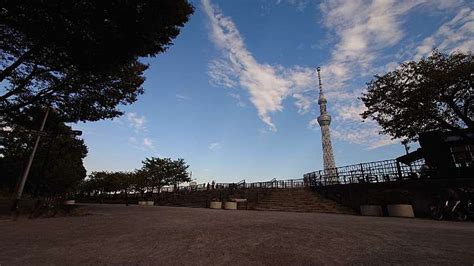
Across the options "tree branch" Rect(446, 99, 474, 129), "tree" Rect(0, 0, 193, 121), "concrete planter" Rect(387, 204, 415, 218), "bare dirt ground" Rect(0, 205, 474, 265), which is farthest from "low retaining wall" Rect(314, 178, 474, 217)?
"tree" Rect(0, 0, 193, 121)

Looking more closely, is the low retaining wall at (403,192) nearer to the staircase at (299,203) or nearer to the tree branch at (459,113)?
the staircase at (299,203)

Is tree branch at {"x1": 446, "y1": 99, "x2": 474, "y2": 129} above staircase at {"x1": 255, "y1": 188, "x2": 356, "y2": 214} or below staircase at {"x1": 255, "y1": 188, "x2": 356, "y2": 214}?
above

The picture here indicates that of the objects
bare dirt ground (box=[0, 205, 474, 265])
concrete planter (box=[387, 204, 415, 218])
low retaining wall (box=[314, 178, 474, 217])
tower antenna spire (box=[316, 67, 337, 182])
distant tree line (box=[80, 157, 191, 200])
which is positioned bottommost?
bare dirt ground (box=[0, 205, 474, 265])

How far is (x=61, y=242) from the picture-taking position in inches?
241

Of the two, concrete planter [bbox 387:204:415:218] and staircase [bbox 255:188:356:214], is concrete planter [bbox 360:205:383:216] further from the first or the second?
staircase [bbox 255:188:356:214]

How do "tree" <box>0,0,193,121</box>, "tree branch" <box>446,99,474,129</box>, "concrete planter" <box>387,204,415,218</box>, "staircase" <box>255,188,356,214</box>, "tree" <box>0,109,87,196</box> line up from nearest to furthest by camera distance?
"tree" <box>0,0,193,121</box> < "concrete planter" <box>387,204,415,218</box> < "tree branch" <box>446,99,474,129</box> < "staircase" <box>255,188,356,214</box> < "tree" <box>0,109,87,196</box>

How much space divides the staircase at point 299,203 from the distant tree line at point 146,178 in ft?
111

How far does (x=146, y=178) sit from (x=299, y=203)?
39.6 m

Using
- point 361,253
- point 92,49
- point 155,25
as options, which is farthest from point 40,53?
point 361,253

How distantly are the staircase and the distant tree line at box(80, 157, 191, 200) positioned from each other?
3389 centimetres

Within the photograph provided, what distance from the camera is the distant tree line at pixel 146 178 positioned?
50500 millimetres

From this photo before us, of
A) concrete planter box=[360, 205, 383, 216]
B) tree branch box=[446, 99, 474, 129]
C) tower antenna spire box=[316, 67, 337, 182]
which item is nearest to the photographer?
concrete planter box=[360, 205, 383, 216]

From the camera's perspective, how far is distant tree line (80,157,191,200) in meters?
50.5

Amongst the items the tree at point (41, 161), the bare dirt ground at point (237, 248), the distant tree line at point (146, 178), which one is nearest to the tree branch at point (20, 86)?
the bare dirt ground at point (237, 248)
